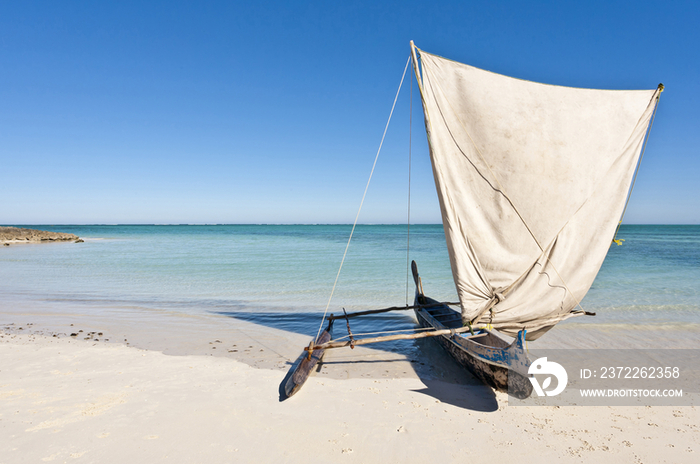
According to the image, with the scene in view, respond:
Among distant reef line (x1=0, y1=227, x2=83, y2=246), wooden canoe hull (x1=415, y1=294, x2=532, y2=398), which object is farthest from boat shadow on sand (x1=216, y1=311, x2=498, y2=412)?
distant reef line (x1=0, y1=227, x2=83, y2=246)

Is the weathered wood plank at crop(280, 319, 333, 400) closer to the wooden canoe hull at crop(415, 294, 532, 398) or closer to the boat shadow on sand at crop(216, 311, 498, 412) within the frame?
the boat shadow on sand at crop(216, 311, 498, 412)

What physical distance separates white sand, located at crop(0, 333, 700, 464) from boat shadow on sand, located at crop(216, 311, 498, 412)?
63mm

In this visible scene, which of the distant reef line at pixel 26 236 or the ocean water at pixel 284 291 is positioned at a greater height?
the distant reef line at pixel 26 236

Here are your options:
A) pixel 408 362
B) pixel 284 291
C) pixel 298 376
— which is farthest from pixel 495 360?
pixel 284 291

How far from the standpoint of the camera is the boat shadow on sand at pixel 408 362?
583 cm

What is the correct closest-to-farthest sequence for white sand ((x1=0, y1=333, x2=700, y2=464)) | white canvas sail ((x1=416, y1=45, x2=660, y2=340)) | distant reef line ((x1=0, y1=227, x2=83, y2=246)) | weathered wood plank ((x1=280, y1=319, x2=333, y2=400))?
white sand ((x1=0, y1=333, x2=700, y2=464))
weathered wood plank ((x1=280, y1=319, x2=333, y2=400))
white canvas sail ((x1=416, y1=45, x2=660, y2=340))
distant reef line ((x1=0, y1=227, x2=83, y2=246))

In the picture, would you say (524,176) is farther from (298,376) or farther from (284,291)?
(284,291)

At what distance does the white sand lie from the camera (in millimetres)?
4316

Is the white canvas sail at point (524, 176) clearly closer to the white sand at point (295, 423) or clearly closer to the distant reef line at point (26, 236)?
the white sand at point (295, 423)

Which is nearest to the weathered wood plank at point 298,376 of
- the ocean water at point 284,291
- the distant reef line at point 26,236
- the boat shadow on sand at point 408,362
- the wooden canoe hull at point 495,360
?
the boat shadow on sand at point 408,362

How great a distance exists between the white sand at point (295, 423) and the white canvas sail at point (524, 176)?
1726 millimetres

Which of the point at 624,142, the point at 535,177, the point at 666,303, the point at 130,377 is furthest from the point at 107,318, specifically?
the point at 666,303

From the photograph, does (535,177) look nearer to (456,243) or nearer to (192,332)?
(456,243)

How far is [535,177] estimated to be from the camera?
605 centimetres
